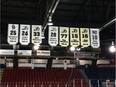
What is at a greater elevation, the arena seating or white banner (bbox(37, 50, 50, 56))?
white banner (bbox(37, 50, 50, 56))

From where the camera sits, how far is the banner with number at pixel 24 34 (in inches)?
411

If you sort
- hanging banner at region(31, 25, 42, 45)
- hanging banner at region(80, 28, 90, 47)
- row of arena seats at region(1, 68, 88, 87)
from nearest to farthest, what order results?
hanging banner at region(31, 25, 42, 45), hanging banner at region(80, 28, 90, 47), row of arena seats at region(1, 68, 88, 87)

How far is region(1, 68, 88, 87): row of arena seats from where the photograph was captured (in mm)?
18422

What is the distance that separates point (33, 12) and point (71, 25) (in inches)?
97.6

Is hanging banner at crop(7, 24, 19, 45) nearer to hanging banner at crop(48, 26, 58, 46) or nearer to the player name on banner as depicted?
the player name on banner

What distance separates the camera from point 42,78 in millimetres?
19891

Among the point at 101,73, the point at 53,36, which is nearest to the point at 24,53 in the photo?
the point at 101,73

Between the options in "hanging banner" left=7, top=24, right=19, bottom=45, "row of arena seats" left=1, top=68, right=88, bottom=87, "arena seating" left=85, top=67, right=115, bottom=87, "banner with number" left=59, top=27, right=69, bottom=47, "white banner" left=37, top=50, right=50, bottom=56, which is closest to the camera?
"hanging banner" left=7, top=24, right=19, bottom=45

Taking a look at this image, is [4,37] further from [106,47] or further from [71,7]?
[106,47]

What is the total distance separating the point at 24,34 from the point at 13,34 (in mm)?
481

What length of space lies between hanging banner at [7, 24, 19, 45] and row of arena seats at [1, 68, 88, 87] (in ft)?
26.5

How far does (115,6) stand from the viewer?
1245cm

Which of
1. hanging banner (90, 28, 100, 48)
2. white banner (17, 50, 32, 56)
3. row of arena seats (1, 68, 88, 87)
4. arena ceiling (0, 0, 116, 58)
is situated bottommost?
row of arena seats (1, 68, 88, 87)

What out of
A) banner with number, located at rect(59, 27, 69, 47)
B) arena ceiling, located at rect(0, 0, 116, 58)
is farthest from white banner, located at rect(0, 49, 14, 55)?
banner with number, located at rect(59, 27, 69, 47)
